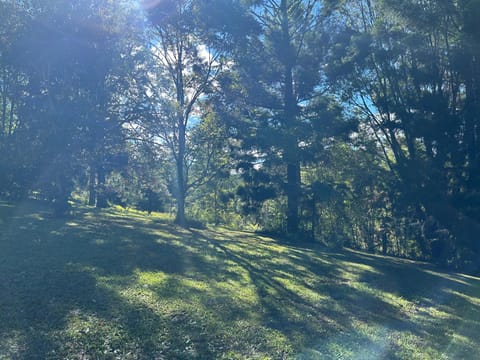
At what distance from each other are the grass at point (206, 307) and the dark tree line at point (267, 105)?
535 centimetres

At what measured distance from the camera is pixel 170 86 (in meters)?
23.1

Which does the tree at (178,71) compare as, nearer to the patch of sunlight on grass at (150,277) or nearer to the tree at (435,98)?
the tree at (435,98)

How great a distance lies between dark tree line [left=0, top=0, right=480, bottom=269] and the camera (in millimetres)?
14531

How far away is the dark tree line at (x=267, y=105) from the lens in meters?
14.5

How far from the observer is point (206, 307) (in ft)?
20.6

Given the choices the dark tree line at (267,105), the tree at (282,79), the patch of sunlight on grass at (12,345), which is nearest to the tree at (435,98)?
the dark tree line at (267,105)

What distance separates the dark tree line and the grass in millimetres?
5351

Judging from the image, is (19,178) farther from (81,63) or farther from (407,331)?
(407,331)

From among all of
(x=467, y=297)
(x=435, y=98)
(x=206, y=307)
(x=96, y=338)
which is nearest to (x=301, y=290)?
(x=206, y=307)

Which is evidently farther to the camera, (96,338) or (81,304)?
(81,304)

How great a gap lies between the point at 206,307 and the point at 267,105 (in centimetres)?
1645

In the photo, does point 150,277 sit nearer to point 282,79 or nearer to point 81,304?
point 81,304

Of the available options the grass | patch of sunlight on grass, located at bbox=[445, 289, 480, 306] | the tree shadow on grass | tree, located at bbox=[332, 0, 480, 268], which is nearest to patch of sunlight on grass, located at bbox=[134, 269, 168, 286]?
the grass

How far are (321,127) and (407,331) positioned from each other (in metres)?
14.5
